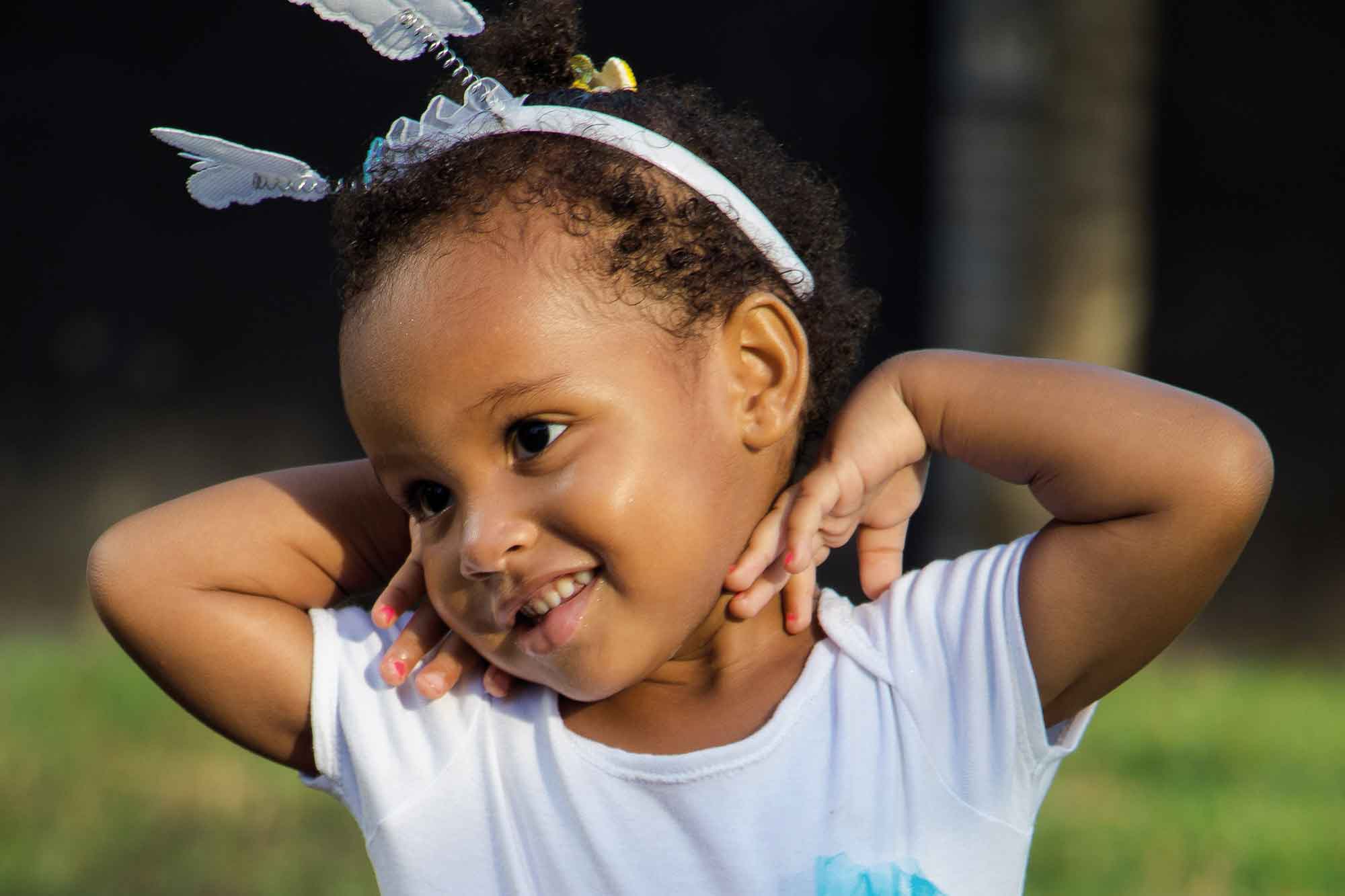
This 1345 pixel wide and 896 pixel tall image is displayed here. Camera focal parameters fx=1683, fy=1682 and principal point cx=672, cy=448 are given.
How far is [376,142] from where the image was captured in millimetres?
2459

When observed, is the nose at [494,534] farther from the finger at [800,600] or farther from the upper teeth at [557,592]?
the finger at [800,600]

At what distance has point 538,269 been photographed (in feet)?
7.04

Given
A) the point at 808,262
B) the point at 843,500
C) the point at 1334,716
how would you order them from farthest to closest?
1. the point at 1334,716
2. the point at 808,262
3. the point at 843,500

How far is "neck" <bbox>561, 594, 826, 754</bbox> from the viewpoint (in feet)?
7.64

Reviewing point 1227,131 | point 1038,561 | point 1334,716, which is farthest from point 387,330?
point 1227,131

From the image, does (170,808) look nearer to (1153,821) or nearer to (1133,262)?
(1153,821)

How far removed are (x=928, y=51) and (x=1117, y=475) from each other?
4.69m

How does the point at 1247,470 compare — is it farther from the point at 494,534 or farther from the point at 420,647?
the point at 420,647

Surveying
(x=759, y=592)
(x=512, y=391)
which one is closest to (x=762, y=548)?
(x=759, y=592)

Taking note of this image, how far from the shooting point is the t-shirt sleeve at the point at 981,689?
219 cm

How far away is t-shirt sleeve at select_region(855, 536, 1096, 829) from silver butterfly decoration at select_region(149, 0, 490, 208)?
0.91m

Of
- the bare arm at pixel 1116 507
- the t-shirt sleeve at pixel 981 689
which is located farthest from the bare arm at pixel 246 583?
the bare arm at pixel 1116 507

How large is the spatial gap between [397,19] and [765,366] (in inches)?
28.0

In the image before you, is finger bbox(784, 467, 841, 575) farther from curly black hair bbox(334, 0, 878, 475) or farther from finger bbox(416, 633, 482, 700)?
finger bbox(416, 633, 482, 700)
